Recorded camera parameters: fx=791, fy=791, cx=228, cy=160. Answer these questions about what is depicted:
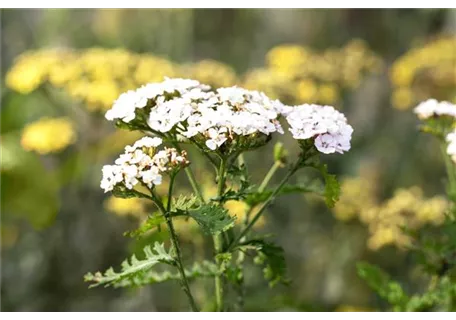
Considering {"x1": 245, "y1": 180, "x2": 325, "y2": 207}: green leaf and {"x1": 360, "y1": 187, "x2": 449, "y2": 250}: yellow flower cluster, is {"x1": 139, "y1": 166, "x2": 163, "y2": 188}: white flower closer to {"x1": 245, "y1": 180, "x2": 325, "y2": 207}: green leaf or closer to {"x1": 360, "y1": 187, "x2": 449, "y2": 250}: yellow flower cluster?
{"x1": 245, "y1": 180, "x2": 325, "y2": 207}: green leaf

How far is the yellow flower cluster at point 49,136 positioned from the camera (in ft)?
9.63

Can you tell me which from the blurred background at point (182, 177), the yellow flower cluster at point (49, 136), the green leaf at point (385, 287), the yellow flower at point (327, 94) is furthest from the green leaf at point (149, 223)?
the yellow flower at point (327, 94)

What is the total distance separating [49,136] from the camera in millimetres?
2955

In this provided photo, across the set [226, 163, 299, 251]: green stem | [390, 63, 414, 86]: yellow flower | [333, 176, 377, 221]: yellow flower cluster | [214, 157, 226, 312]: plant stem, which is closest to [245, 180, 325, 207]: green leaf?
[226, 163, 299, 251]: green stem

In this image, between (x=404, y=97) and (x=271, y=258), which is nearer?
(x=271, y=258)

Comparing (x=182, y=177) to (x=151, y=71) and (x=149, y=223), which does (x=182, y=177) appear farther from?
(x=149, y=223)

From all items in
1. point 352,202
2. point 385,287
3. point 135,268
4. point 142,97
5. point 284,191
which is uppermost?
point 142,97

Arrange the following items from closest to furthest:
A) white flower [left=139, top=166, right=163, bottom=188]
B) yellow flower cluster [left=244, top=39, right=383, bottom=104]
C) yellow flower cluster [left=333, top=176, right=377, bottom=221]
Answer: white flower [left=139, top=166, right=163, bottom=188], yellow flower cluster [left=333, top=176, right=377, bottom=221], yellow flower cluster [left=244, top=39, right=383, bottom=104]

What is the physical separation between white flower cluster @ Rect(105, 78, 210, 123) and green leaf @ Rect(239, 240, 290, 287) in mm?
350

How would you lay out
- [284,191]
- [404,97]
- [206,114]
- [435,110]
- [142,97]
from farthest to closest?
[404,97]
[435,110]
[284,191]
[142,97]
[206,114]

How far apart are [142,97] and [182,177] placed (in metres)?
1.59

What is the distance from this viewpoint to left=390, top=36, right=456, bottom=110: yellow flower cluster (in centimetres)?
315

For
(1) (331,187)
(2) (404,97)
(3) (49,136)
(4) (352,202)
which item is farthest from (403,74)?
(1) (331,187)
